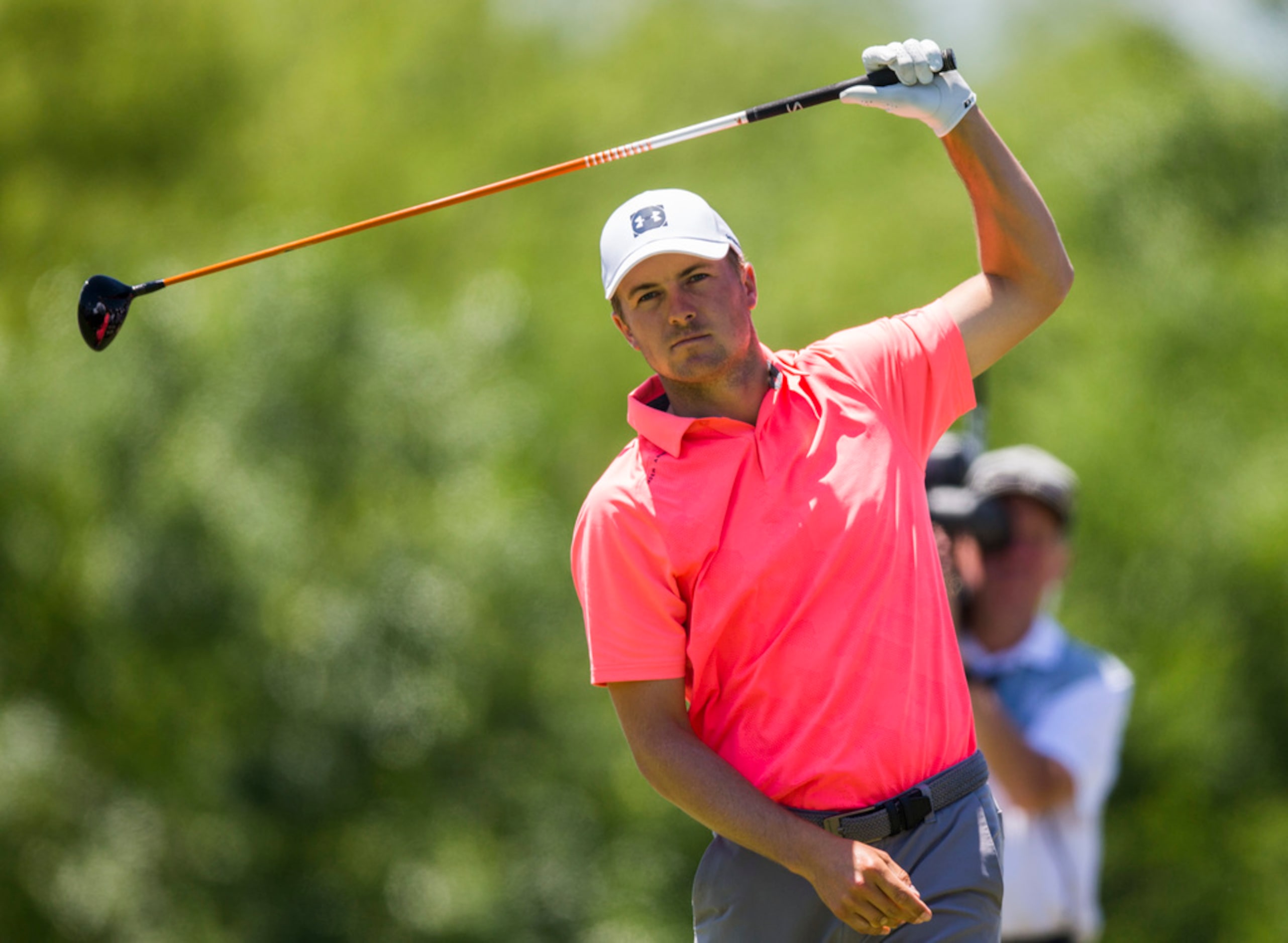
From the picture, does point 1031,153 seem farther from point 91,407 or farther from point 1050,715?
point 1050,715

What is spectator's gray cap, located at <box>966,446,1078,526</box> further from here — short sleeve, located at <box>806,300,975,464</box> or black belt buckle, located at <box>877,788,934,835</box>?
black belt buckle, located at <box>877,788,934,835</box>

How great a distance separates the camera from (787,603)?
7.47ft

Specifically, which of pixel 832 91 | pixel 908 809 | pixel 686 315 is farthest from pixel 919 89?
pixel 908 809

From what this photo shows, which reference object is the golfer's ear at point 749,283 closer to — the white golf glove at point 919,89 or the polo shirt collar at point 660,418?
the polo shirt collar at point 660,418

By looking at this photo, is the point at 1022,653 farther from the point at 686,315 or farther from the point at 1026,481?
the point at 686,315

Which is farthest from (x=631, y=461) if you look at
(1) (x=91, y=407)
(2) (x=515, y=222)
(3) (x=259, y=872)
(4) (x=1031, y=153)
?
(2) (x=515, y=222)

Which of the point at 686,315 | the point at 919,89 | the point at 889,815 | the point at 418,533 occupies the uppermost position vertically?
the point at 418,533

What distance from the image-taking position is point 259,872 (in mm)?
11258

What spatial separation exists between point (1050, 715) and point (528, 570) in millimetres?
7420

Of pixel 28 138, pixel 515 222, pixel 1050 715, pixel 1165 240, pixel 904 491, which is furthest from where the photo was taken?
pixel 515 222

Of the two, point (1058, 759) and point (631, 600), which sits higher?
Answer: point (631, 600)

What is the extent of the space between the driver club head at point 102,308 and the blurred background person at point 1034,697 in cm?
201

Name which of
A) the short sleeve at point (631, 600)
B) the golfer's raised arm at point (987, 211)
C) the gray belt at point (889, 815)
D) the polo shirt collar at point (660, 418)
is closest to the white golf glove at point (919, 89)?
the golfer's raised arm at point (987, 211)

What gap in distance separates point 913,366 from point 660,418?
43 centimetres
